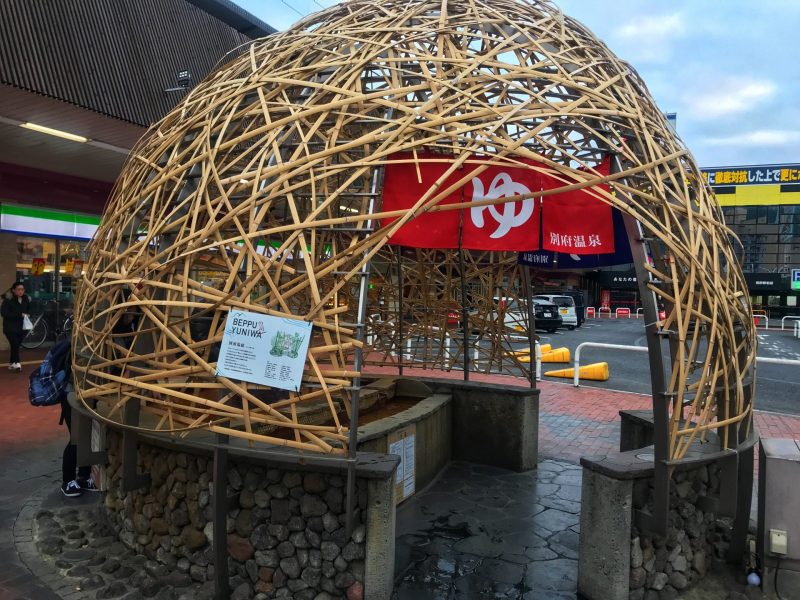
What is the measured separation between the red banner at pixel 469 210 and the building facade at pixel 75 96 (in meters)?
1.98

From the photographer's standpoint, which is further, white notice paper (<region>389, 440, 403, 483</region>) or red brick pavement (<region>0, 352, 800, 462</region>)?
red brick pavement (<region>0, 352, 800, 462</region>)

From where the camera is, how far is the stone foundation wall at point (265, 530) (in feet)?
11.2

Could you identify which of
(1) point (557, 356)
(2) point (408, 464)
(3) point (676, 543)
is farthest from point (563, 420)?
(1) point (557, 356)

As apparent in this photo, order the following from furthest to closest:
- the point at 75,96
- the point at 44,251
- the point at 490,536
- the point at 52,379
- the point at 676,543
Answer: the point at 44,251, the point at 75,96, the point at 52,379, the point at 490,536, the point at 676,543

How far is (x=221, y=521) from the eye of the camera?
3498mm

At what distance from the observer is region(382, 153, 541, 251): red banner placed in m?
3.89

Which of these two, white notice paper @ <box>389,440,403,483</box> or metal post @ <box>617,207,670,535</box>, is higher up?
metal post @ <box>617,207,670,535</box>

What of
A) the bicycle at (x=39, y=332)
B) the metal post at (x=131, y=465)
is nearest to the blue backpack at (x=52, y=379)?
the metal post at (x=131, y=465)

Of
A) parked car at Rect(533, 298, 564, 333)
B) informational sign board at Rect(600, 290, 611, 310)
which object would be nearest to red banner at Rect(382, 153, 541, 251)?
parked car at Rect(533, 298, 564, 333)

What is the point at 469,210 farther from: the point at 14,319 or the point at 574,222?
the point at 14,319

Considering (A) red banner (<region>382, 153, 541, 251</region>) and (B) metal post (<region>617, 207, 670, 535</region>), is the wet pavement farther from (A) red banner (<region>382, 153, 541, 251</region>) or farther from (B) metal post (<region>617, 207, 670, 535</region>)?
(A) red banner (<region>382, 153, 541, 251</region>)

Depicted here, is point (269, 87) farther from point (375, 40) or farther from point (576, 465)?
point (576, 465)

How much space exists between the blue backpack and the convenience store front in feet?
23.5

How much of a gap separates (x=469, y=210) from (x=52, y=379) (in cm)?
383
